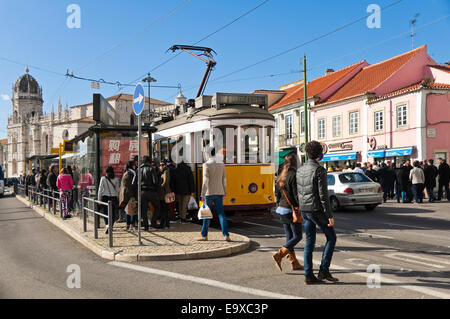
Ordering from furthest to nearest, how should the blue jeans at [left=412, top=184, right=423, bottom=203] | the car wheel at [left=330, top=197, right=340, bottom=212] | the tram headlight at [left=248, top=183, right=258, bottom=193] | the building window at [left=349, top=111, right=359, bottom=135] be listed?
the building window at [left=349, top=111, right=359, bottom=135], the blue jeans at [left=412, top=184, right=423, bottom=203], the car wheel at [left=330, top=197, right=340, bottom=212], the tram headlight at [left=248, top=183, right=258, bottom=193]

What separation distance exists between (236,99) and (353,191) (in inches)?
245

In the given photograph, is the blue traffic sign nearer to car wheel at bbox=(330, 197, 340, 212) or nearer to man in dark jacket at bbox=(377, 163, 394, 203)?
car wheel at bbox=(330, 197, 340, 212)

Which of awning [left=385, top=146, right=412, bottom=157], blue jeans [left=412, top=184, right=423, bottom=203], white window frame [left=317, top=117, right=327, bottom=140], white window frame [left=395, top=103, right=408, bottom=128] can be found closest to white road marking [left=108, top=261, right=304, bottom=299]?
blue jeans [left=412, top=184, right=423, bottom=203]

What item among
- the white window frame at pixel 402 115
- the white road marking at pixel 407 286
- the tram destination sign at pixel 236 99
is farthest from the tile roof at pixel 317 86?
the white road marking at pixel 407 286

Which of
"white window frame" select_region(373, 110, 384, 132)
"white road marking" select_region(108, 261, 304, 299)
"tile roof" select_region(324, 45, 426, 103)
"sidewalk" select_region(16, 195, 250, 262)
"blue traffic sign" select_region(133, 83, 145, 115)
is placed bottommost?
"white road marking" select_region(108, 261, 304, 299)

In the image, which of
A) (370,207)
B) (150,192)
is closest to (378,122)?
(370,207)

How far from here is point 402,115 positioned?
97.0 ft

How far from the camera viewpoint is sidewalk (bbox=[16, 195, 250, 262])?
26.2 ft

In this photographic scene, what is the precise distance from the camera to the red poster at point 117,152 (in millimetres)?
12586

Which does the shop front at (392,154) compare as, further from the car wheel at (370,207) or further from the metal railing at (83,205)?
the metal railing at (83,205)

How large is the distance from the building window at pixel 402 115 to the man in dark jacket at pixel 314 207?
2541cm

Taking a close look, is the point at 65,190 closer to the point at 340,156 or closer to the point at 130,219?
the point at 130,219

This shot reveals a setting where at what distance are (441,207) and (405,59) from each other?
1987 centimetres
